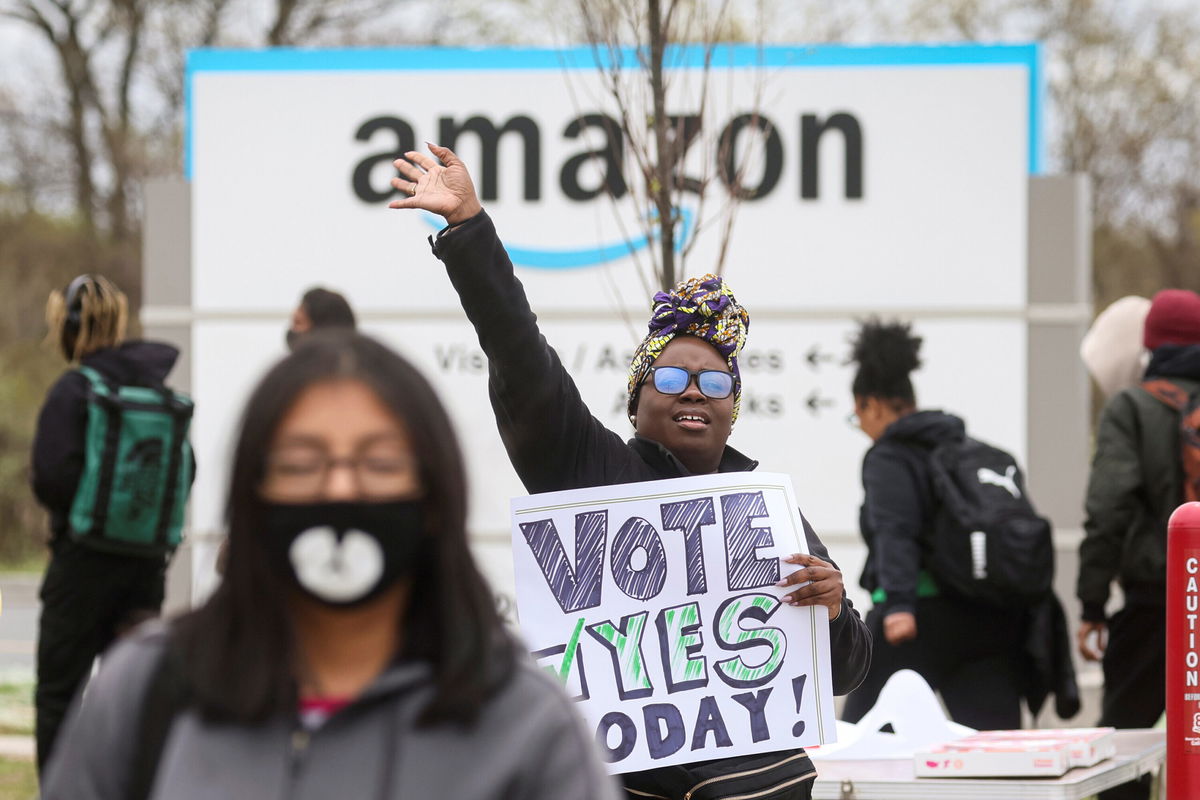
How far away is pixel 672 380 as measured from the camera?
11.4ft

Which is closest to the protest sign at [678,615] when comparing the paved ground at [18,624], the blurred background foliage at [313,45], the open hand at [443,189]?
the open hand at [443,189]

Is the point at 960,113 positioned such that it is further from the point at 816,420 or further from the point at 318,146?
the point at 318,146

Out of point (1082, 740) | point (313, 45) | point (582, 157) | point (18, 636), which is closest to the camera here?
point (1082, 740)

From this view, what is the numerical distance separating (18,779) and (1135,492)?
15.9 feet

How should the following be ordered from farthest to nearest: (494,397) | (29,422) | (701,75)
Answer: (29,422)
(701,75)
(494,397)

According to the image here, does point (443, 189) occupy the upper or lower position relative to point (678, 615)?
upper

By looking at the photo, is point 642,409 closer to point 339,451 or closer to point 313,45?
point 339,451

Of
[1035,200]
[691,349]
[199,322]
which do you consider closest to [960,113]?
[1035,200]

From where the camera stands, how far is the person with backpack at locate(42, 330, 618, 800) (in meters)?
1.76

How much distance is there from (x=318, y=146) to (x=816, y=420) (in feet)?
9.90

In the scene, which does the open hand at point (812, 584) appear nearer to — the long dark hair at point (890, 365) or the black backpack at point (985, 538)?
the black backpack at point (985, 538)

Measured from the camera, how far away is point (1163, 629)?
6.16m

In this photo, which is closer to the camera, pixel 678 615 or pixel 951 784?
pixel 678 615

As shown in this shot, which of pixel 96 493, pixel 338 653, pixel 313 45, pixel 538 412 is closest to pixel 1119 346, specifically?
pixel 96 493
